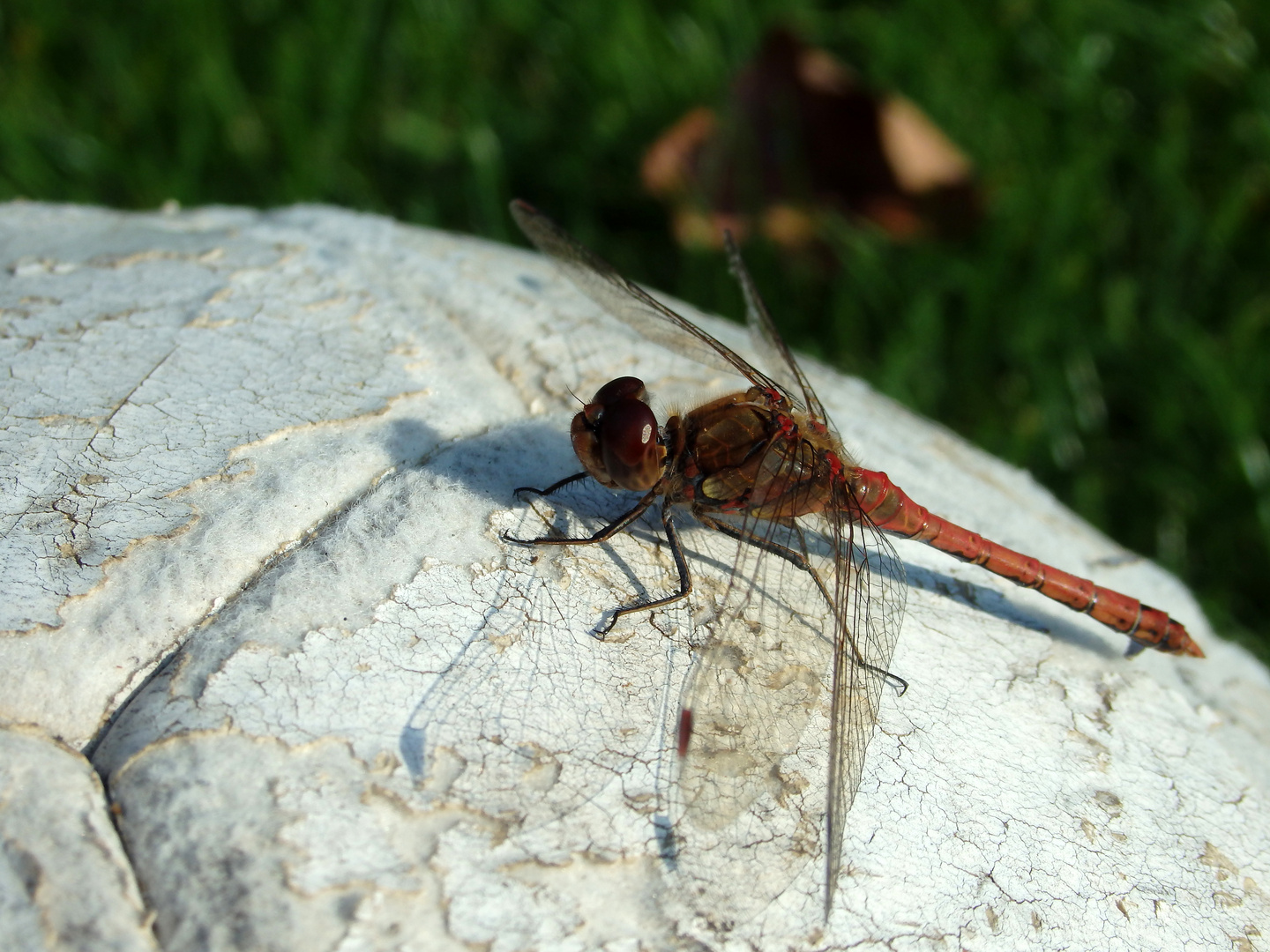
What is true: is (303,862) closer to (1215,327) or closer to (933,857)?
(933,857)

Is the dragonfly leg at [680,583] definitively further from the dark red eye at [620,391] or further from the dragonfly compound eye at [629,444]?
the dark red eye at [620,391]

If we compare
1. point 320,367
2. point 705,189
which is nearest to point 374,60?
point 705,189

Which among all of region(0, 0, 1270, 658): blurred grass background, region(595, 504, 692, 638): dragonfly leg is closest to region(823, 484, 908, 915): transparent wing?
region(595, 504, 692, 638): dragonfly leg

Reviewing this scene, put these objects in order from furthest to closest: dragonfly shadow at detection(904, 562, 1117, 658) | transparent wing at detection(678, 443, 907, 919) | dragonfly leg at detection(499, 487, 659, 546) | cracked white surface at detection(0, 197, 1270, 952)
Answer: dragonfly shadow at detection(904, 562, 1117, 658)
dragonfly leg at detection(499, 487, 659, 546)
transparent wing at detection(678, 443, 907, 919)
cracked white surface at detection(0, 197, 1270, 952)

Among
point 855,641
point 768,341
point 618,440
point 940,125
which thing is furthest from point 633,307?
point 940,125

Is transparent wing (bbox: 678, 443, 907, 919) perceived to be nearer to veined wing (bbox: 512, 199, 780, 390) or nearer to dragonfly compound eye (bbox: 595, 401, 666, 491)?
dragonfly compound eye (bbox: 595, 401, 666, 491)

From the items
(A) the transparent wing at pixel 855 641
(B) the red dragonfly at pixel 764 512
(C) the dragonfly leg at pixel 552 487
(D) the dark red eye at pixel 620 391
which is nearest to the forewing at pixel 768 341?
(B) the red dragonfly at pixel 764 512
